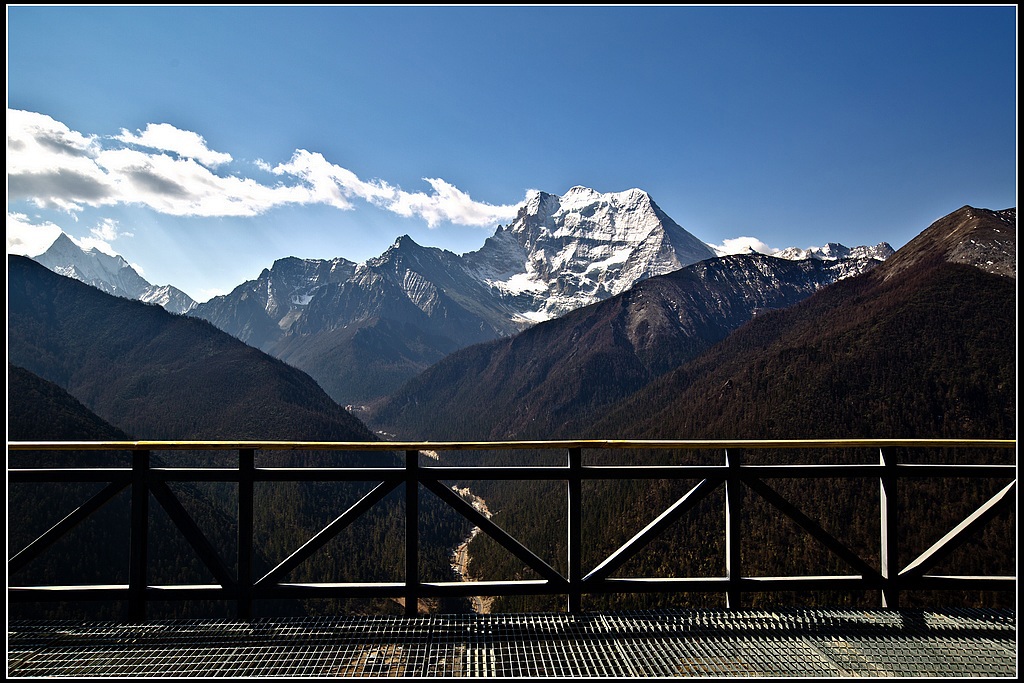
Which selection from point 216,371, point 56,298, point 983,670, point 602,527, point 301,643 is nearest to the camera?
point 983,670

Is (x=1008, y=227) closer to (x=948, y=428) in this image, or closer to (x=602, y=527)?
(x=948, y=428)

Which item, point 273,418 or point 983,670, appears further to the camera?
point 273,418

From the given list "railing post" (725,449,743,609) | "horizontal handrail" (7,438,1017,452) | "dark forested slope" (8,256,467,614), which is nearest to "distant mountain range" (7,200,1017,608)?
"dark forested slope" (8,256,467,614)

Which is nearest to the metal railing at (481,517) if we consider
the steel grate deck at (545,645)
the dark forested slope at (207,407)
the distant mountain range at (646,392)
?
the steel grate deck at (545,645)

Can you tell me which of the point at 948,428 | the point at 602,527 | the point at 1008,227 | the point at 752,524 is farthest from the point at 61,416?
the point at 1008,227

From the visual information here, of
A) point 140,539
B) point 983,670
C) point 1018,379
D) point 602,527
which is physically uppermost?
point 1018,379

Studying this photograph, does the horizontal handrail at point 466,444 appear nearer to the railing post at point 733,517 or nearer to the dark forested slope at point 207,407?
the railing post at point 733,517

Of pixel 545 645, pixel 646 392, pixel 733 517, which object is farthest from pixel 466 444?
pixel 646 392
